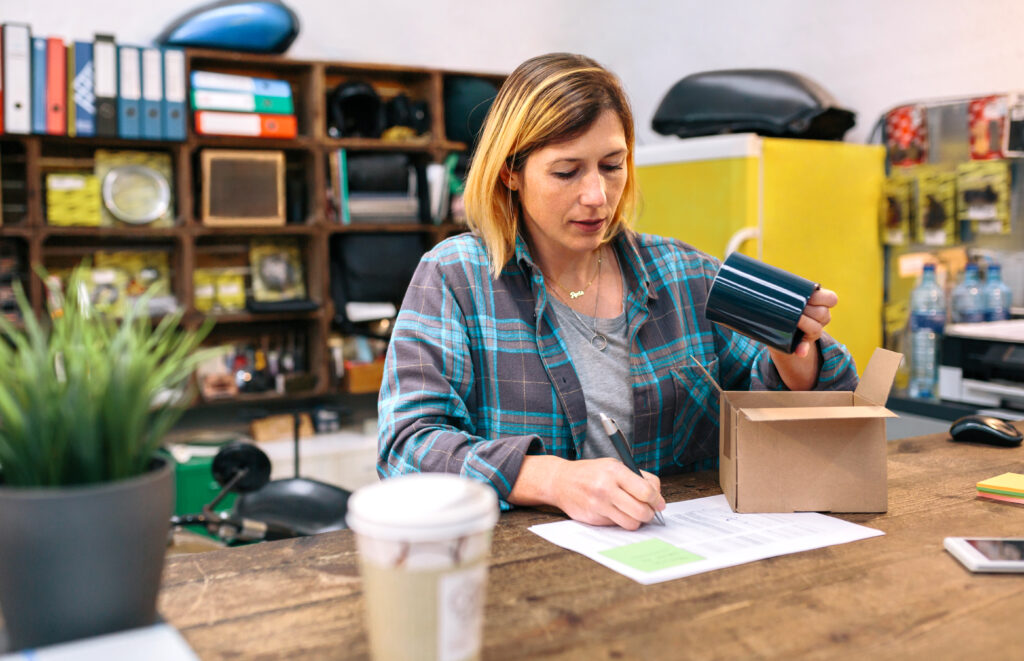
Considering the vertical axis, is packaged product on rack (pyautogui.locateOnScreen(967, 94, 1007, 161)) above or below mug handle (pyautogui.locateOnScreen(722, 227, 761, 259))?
above

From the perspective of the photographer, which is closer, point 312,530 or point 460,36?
point 312,530

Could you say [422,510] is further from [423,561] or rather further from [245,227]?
[245,227]

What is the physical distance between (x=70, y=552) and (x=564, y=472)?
58 centimetres

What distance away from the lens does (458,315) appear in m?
1.30

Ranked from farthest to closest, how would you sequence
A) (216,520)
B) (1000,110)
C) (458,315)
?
(1000,110)
(216,520)
(458,315)

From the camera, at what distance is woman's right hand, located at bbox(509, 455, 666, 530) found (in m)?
0.95

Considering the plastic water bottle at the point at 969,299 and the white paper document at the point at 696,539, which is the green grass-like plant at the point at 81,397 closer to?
the white paper document at the point at 696,539

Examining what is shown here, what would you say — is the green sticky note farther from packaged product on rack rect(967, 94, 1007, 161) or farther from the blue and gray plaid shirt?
packaged product on rack rect(967, 94, 1007, 161)

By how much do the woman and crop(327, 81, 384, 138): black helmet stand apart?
90.3 inches

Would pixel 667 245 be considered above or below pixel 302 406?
above

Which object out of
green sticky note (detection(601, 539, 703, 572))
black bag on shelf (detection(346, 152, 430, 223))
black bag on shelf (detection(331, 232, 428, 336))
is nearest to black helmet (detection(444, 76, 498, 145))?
black bag on shelf (detection(346, 152, 430, 223))

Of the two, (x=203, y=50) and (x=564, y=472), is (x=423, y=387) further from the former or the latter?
(x=203, y=50)

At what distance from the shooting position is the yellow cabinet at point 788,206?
266 centimetres

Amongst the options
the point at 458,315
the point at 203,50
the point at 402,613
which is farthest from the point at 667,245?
the point at 203,50
